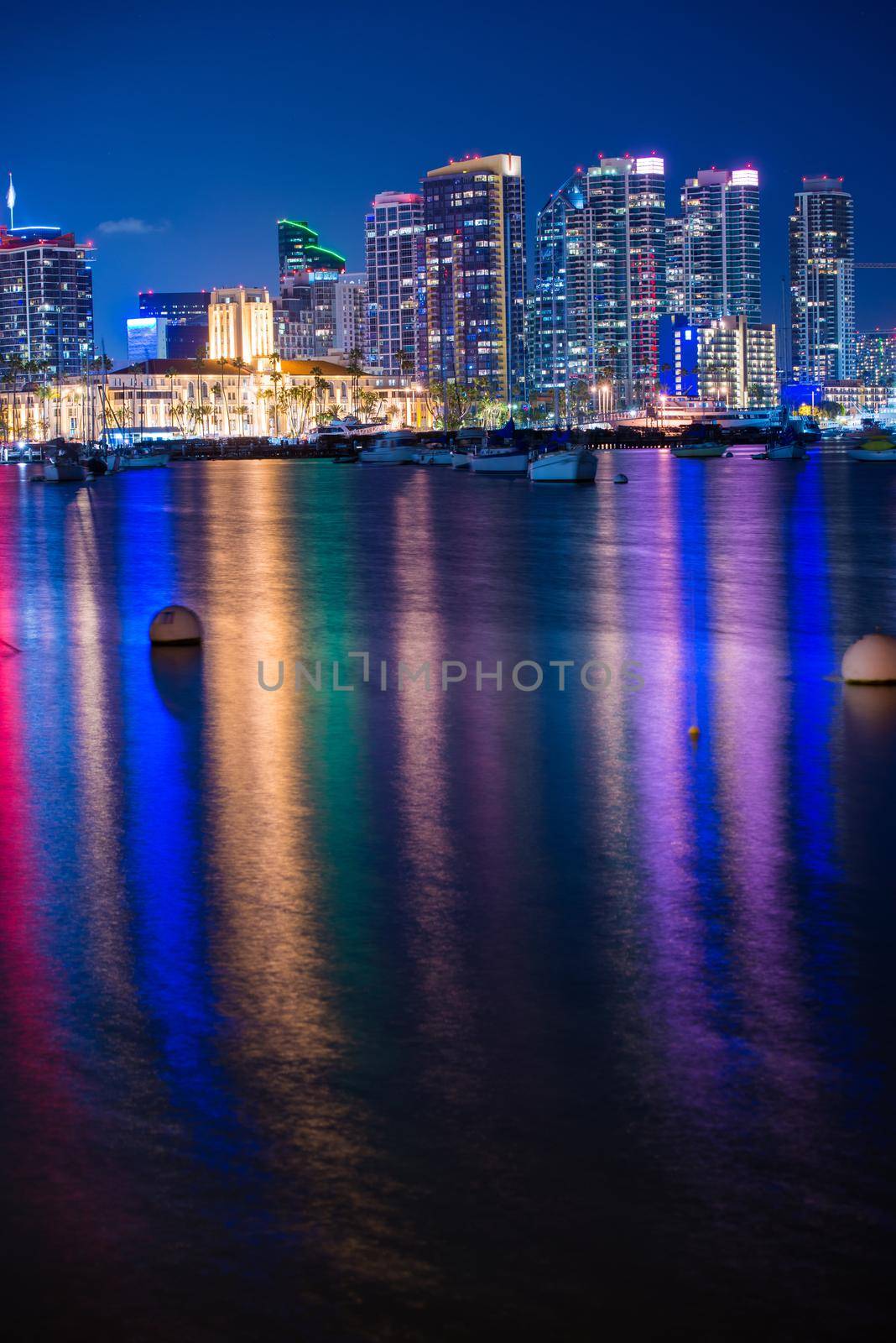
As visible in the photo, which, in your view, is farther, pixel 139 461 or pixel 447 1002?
pixel 139 461

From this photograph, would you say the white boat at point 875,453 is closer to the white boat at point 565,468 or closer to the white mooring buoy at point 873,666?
the white boat at point 565,468

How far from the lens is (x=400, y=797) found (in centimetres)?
1104

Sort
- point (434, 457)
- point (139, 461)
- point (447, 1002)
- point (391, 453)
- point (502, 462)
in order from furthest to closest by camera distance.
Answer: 1. point (391, 453)
2. point (139, 461)
3. point (434, 457)
4. point (502, 462)
5. point (447, 1002)

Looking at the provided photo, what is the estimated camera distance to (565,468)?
265 feet

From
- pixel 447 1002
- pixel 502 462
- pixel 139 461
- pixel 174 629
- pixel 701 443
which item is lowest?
pixel 447 1002

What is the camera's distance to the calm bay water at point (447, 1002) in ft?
15.1

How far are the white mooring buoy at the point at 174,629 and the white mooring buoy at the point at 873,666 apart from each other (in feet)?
25.4

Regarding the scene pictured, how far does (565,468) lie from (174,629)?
62.6 meters

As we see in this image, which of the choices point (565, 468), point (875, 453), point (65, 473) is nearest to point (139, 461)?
point (65, 473)

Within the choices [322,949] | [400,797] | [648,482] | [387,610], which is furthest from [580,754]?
[648,482]

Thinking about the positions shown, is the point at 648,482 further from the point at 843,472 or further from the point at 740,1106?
the point at 740,1106

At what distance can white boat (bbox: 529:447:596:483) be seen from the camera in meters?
80.4

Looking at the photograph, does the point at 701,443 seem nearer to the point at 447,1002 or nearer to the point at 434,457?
the point at 434,457

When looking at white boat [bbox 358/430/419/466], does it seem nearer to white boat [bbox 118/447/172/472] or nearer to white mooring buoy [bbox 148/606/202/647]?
white boat [bbox 118/447/172/472]
